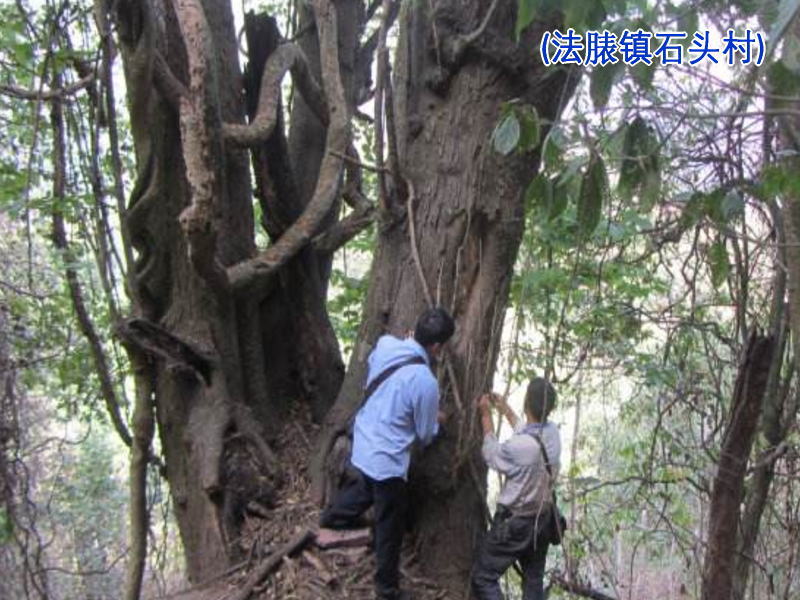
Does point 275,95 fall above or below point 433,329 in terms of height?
above

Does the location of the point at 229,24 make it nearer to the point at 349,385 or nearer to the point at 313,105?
the point at 313,105

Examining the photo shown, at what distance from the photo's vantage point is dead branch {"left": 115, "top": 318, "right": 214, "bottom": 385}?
4320 millimetres

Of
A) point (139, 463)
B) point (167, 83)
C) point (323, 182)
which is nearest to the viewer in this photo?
point (167, 83)

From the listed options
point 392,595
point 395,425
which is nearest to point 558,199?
point 395,425

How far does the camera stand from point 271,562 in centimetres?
415

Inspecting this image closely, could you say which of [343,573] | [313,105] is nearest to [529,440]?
[343,573]

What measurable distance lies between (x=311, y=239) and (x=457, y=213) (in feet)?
3.09

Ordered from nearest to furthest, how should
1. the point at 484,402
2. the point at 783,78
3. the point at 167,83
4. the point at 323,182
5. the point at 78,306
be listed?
1. the point at 783,78
2. the point at 167,83
3. the point at 484,402
4. the point at 323,182
5. the point at 78,306

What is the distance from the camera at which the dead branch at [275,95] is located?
14.5 ft

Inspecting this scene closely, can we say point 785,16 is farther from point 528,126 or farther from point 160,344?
point 160,344

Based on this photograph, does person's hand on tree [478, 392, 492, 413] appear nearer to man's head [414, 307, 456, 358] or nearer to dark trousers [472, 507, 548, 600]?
man's head [414, 307, 456, 358]

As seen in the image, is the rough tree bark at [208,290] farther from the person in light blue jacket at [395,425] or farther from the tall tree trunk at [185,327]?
the person in light blue jacket at [395,425]

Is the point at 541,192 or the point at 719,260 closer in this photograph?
the point at 541,192

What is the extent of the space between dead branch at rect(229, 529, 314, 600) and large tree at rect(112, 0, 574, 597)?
266 mm
